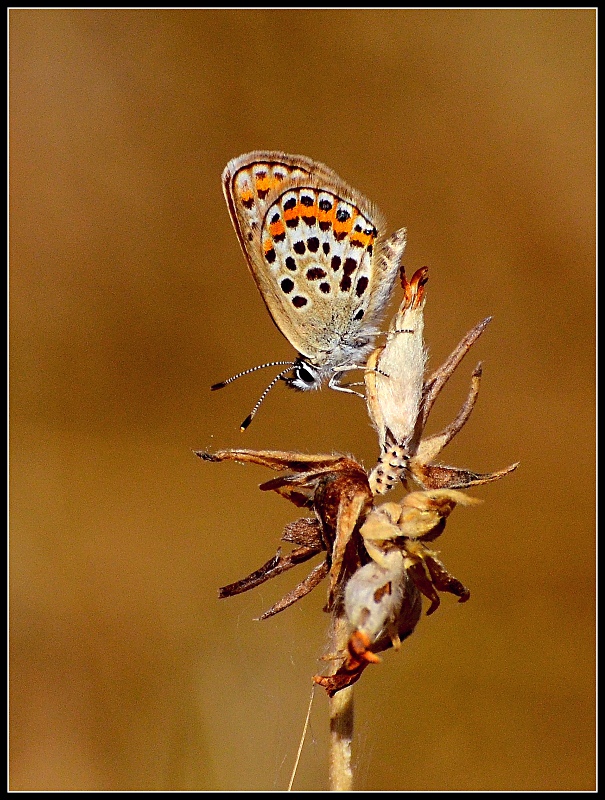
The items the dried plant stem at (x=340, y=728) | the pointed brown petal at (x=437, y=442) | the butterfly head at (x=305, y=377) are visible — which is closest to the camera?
the dried plant stem at (x=340, y=728)

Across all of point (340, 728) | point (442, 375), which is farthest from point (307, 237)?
point (340, 728)

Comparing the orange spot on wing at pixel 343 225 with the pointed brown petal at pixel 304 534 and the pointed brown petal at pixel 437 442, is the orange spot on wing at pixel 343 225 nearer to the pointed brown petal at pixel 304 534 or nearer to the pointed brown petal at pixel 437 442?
the pointed brown petal at pixel 437 442

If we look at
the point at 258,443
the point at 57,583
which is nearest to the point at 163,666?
the point at 57,583

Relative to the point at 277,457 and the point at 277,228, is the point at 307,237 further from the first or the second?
the point at 277,457

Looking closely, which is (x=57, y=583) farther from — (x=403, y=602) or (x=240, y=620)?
(x=403, y=602)

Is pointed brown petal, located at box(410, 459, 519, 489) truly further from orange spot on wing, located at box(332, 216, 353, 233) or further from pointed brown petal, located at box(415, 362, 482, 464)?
orange spot on wing, located at box(332, 216, 353, 233)

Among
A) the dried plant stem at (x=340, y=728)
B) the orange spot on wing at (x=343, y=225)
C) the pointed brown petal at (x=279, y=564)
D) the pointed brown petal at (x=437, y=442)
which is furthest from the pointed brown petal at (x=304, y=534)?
the orange spot on wing at (x=343, y=225)

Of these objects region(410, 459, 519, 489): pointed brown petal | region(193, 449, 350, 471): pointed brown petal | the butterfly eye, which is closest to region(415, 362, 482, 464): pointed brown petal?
region(410, 459, 519, 489): pointed brown petal
